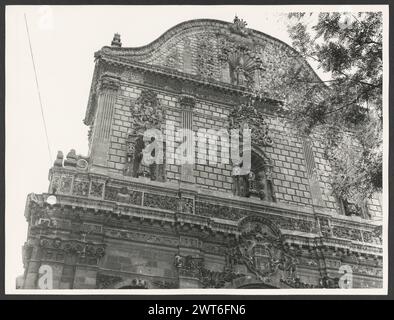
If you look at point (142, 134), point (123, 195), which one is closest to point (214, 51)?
point (142, 134)

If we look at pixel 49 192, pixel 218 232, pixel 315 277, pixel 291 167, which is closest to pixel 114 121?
pixel 49 192

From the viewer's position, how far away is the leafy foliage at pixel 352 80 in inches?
481

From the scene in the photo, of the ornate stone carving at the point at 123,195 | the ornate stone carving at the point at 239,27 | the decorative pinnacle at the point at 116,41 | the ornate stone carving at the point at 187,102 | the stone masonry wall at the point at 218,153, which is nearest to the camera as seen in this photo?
the ornate stone carving at the point at 123,195

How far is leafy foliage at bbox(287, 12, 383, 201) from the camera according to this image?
12.2 metres

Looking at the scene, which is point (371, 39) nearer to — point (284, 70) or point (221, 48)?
point (284, 70)

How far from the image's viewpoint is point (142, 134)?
17641 millimetres

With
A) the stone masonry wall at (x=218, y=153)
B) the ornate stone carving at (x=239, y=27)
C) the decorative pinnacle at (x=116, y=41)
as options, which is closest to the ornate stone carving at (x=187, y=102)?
the stone masonry wall at (x=218, y=153)

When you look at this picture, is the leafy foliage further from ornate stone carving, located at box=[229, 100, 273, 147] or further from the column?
the column

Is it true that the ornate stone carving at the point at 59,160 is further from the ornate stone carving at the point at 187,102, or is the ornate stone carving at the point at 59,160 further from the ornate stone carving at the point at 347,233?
the ornate stone carving at the point at 347,233

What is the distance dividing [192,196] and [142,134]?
3.03 metres

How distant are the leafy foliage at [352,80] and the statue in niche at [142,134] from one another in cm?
539

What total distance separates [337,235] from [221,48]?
29.5ft

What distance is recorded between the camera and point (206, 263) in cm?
1525

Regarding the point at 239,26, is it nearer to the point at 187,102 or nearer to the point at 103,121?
the point at 187,102
